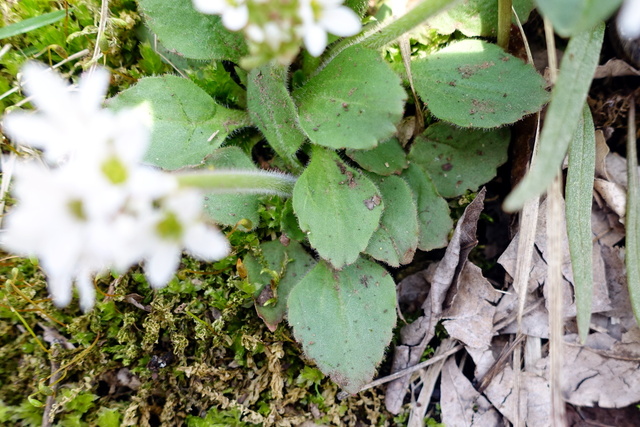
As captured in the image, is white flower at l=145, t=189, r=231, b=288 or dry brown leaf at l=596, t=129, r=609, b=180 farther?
dry brown leaf at l=596, t=129, r=609, b=180

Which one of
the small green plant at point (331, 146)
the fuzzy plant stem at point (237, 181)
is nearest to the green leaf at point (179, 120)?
the small green plant at point (331, 146)

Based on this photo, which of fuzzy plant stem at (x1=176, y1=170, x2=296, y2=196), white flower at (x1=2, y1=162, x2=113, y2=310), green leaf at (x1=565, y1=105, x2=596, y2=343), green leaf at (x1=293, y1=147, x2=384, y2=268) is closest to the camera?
white flower at (x1=2, y1=162, x2=113, y2=310)

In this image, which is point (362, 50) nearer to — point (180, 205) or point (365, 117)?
point (365, 117)

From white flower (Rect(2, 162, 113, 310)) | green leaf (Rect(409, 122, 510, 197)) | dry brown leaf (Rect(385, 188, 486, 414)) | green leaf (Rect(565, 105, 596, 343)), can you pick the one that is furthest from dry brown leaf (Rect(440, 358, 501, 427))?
white flower (Rect(2, 162, 113, 310))

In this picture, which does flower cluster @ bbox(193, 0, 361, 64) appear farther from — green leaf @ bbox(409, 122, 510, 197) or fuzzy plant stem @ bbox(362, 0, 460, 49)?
green leaf @ bbox(409, 122, 510, 197)

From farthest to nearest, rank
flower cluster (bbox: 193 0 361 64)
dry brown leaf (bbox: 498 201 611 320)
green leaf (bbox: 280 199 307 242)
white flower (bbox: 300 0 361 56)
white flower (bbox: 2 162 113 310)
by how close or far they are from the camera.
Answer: dry brown leaf (bbox: 498 201 611 320) < green leaf (bbox: 280 199 307 242) < white flower (bbox: 300 0 361 56) < flower cluster (bbox: 193 0 361 64) < white flower (bbox: 2 162 113 310)

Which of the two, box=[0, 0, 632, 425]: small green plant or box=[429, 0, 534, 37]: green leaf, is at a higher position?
box=[429, 0, 534, 37]: green leaf

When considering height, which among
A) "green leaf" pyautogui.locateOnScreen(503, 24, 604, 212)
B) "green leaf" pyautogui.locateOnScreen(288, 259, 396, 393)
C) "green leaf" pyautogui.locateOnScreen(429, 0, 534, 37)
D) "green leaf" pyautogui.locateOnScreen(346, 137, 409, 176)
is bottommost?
"green leaf" pyautogui.locateOnScreen(288, 259, 396, 393)
